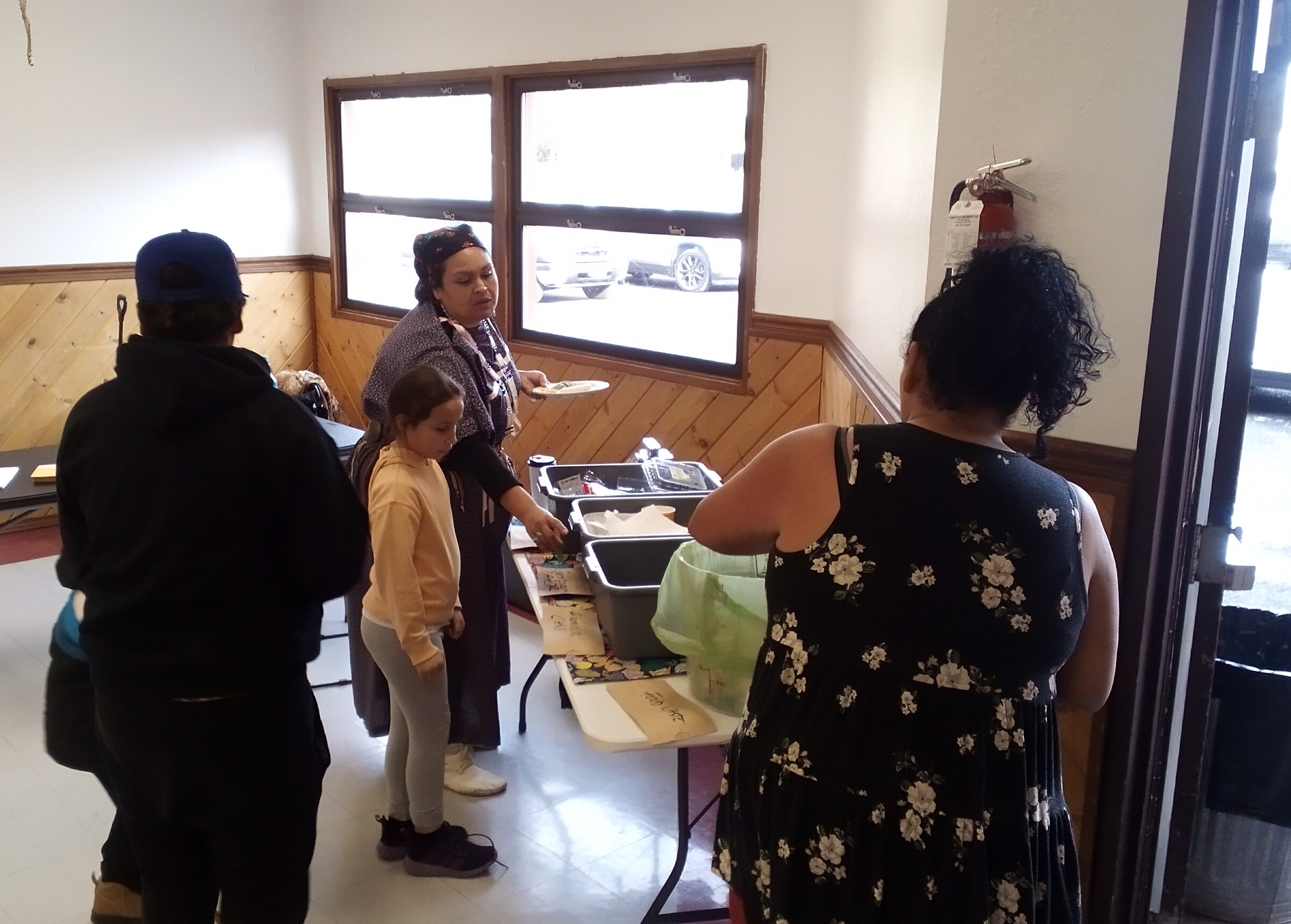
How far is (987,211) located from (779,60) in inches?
68.9

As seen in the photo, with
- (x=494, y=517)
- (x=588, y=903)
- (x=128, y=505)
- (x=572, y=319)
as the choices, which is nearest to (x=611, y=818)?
(x=588, y=903)

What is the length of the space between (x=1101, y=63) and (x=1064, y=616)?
97 cm

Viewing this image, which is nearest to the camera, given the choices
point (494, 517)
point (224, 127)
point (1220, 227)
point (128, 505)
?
point (128, 505)

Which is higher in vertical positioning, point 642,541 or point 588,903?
point 642,541

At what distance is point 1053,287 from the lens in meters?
1.15

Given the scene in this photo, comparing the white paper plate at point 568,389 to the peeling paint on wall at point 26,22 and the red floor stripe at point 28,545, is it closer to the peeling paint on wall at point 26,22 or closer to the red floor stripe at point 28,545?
the red floor stripe at point 28,545

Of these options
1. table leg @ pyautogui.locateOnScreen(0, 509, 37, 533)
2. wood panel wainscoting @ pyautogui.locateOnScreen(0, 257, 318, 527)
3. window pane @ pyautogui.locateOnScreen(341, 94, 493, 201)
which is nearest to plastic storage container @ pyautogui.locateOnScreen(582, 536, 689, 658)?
window pane @ pyautogui.locateOnScreen(341, 94, 493, 201)

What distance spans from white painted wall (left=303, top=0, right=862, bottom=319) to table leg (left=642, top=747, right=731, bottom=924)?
1.54 m

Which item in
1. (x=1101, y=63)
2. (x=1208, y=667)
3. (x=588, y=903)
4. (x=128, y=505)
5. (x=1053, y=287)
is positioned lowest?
(x=588, y=903)

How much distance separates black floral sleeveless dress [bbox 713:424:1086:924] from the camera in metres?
1.12

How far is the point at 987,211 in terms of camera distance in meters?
1.74

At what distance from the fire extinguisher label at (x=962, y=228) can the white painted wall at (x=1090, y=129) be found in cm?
9

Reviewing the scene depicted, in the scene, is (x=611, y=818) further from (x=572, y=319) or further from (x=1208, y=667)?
(x=572, y=319)

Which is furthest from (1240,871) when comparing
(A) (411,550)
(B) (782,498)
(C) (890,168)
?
(A) (411,550)
